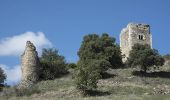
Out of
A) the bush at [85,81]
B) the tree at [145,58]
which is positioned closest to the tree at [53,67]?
the tree at [145,58]

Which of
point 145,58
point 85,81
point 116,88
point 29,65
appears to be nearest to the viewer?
point 85,81

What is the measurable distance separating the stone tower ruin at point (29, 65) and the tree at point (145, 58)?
1207 cm

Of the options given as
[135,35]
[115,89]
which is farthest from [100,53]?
[115,89]

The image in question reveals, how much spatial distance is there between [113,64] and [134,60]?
6.07m

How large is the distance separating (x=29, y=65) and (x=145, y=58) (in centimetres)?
1445

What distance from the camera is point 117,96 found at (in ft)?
153

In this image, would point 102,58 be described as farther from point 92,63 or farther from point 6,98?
point 6,98

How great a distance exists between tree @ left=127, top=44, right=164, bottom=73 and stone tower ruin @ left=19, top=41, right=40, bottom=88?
475 inches

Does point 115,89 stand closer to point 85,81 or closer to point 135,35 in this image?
point 85,81

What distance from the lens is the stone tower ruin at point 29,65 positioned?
6078 cm

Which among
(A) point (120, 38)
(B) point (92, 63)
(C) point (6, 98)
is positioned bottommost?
(C) point (6, 98)

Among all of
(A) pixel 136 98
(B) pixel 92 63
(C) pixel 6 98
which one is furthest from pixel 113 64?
(A) pixel 136 98

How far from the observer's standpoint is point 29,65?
6156 centimetres

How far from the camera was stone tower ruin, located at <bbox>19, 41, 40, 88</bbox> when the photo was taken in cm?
6078
